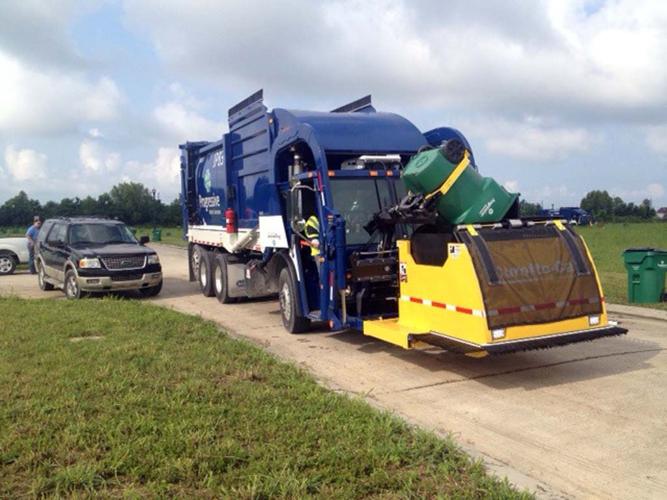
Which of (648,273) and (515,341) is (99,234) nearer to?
(515,341)

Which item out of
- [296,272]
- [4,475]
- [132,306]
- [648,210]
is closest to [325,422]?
[4,475]

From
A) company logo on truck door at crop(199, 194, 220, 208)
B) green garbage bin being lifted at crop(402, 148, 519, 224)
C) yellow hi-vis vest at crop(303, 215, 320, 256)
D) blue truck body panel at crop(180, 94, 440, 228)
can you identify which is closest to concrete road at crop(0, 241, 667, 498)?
yellow hi-vis vest at crop(303, 215, 320, 256)

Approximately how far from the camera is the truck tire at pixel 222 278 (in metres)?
13.2

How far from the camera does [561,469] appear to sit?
461cm

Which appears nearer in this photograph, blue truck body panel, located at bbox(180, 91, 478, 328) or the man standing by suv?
blue truck body panel, located at bbox(180, 91, 478, 328)

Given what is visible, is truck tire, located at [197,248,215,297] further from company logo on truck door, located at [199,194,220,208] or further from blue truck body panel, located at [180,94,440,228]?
company logo on truck door, located at [199,194,220,208]

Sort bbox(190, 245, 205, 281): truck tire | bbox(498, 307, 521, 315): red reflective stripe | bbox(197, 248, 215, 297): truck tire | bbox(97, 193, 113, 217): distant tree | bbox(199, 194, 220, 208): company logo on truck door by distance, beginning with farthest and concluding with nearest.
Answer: bbox(97, 193, 113, 217): distant tree → bbox(190, 245, 205, 281): truck tire → bbox(197, 248, 215, 297): truck tire → bbox(199, 194, 220, 208): company logo on truck door → bbox(498, 307, 521, 315): red reflective stripe

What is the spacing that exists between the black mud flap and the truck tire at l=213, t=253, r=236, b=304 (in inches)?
271

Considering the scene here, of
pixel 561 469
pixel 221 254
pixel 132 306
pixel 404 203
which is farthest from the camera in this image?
pixel 221 254

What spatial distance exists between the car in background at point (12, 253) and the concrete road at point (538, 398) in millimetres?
14921

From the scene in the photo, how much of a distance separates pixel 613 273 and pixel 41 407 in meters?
16.5

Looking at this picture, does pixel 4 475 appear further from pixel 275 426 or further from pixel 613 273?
pixel 613 273

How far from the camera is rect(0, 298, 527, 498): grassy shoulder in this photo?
4133 millimetres

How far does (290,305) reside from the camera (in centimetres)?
961
